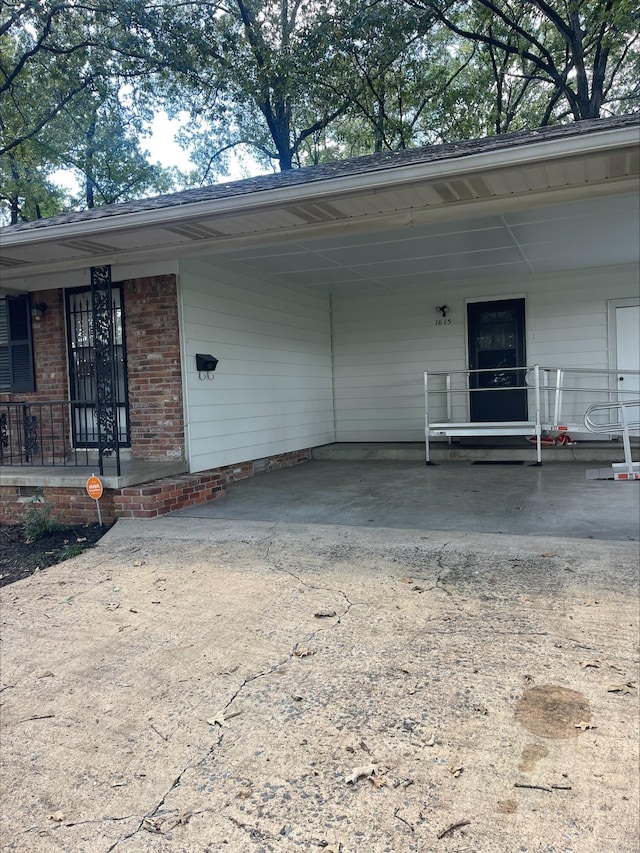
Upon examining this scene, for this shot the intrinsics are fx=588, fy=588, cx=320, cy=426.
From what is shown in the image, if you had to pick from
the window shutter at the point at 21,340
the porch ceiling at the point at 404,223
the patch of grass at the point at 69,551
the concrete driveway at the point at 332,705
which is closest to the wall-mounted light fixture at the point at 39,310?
the window shutter at the point at 21,340

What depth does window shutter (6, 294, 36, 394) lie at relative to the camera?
718 cm

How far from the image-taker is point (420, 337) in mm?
9789

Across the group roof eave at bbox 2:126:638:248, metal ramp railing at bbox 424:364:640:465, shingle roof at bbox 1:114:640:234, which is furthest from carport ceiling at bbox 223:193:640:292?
metal ramp railing at bbox 424:364:640:465

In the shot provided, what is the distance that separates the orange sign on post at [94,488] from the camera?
515 cm

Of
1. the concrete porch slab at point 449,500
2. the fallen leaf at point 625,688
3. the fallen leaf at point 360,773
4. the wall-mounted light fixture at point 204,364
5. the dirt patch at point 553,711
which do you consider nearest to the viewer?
the fallen leaf at point 360,773

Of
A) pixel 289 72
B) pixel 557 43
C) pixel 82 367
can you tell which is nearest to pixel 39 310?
pixel 82 367

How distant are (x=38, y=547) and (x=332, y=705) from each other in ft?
11.6

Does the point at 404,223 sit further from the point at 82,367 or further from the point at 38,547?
the point at 82,367

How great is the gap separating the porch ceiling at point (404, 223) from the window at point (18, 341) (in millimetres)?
307

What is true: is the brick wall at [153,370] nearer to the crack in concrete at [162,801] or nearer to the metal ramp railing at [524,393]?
the metal ramp railing at [524,393]

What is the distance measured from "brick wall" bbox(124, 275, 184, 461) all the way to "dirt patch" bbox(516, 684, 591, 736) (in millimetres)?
4765

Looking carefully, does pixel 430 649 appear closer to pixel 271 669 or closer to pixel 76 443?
pixel 271 669

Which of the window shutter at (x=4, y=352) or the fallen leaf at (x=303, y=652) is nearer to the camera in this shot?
the fallen leaf at (x=303, y=652)

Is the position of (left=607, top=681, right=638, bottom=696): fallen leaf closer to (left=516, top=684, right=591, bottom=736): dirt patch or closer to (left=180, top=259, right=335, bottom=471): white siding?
(left=516, top=684, right=591, bottom=736): dirt patch
